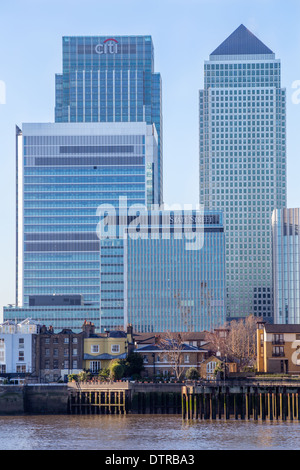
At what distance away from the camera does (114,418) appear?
125125 mm

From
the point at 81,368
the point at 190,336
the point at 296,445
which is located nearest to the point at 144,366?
the point at 81,368

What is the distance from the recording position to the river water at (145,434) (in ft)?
297

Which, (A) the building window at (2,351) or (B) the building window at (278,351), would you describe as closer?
(B) the building window at (278,351)

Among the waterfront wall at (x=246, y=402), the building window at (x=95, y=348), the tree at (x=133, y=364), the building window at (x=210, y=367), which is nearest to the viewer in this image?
the waterfront wall at (x=246, y=402)

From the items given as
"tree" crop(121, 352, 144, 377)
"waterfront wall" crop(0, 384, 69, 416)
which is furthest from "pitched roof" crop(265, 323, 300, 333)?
"waterfront wall" crop(0, 384, 69, 416)

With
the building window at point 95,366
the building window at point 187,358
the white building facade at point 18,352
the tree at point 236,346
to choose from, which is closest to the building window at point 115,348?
the building window at point 95,366

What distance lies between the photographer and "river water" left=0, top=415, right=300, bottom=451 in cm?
9056

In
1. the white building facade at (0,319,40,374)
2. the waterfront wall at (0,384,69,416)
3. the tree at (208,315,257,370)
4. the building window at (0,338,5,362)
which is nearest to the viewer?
the waterfront wall at (0,384,69,416)

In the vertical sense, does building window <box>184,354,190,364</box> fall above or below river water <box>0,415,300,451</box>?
above

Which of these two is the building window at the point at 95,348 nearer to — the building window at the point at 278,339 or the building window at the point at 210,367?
the building window at the point at 210,367

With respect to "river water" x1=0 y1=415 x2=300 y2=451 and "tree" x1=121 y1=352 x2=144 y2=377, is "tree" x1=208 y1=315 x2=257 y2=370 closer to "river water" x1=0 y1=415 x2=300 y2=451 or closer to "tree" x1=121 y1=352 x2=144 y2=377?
"tree" x1=121 y1=352 x2=144 y2=377

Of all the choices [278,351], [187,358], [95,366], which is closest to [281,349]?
[278,351]

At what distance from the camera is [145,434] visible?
10075 cm

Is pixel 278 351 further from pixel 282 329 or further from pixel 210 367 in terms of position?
pixel 210 367
